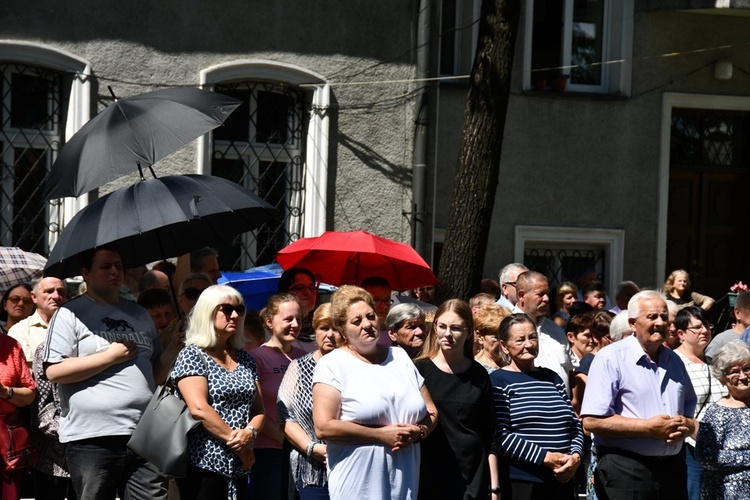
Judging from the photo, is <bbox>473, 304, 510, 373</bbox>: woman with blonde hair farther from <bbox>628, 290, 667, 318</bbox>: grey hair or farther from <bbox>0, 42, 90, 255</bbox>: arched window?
<bbox>0, 42, 90, 255</bbox>: arched window

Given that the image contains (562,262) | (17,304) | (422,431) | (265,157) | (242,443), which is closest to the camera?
(422,431)

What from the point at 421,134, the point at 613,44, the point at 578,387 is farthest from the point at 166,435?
the point at 613,44

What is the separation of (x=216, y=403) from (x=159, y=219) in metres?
1.10

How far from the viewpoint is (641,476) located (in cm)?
777

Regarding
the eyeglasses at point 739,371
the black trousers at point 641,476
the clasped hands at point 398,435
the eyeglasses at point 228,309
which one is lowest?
the black trousers at point 641,476

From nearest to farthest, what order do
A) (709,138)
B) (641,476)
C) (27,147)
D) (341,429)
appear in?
(341,429) → (641,476) → (27,147) → (709,138)

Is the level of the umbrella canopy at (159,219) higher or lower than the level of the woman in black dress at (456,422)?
higher

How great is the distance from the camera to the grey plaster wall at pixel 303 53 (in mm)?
12852

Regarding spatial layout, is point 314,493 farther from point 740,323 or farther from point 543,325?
point 740,323

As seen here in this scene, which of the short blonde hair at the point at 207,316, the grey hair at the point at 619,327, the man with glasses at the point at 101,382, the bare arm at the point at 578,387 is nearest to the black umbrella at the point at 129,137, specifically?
the man with glasses at the point at 101,382

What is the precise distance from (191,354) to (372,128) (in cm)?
739

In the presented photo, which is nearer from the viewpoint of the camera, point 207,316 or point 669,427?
point 207,316

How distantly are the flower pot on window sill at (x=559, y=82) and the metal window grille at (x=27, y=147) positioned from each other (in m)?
5.79

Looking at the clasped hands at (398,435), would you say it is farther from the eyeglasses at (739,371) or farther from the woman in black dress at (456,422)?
the eyeglasses at (739,371)
